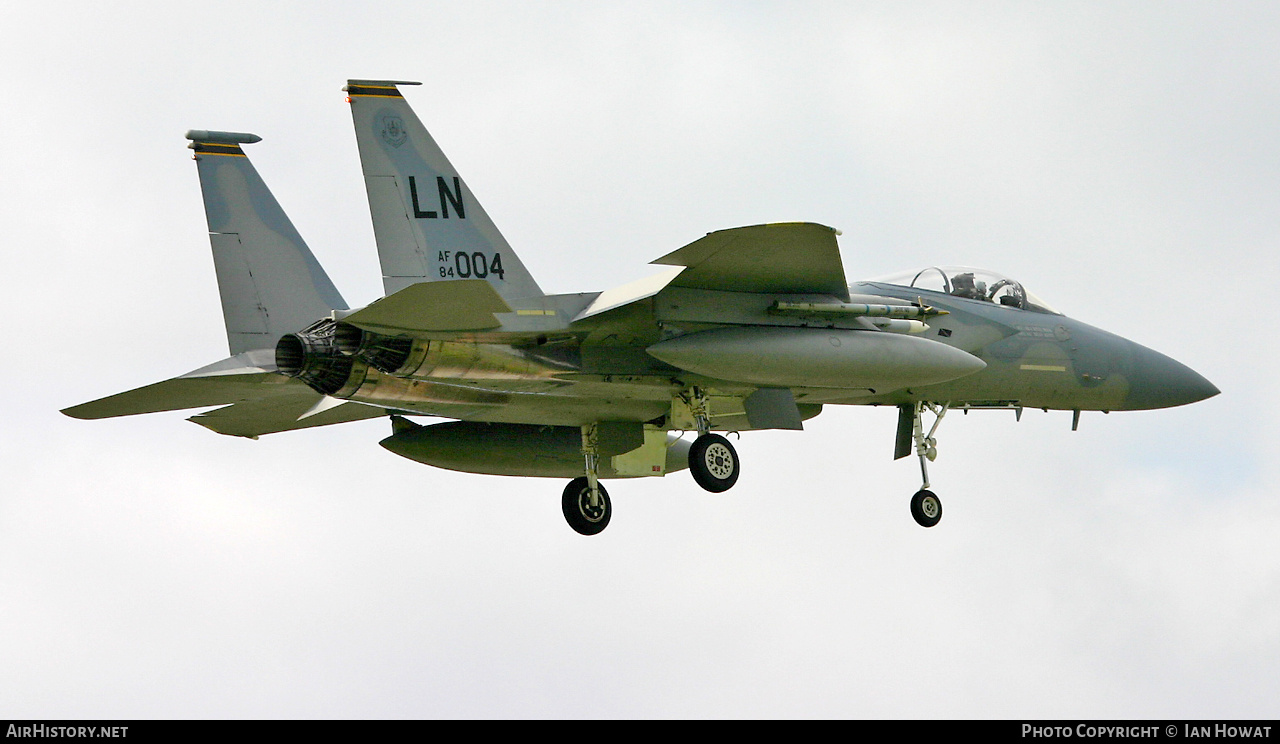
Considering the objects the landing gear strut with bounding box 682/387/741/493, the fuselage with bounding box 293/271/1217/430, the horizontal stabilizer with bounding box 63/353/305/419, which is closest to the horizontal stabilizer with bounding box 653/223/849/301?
the fuselage with bounding box 293/271/1217/430

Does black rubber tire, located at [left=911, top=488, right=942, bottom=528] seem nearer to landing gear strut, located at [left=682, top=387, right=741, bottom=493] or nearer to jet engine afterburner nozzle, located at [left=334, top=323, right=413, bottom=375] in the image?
landing gear strut, located at [left=682, top=387, right=741, bottom=493]

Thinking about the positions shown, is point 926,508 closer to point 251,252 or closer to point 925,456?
point 925,456

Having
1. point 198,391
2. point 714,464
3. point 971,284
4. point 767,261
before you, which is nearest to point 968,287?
point 971,284

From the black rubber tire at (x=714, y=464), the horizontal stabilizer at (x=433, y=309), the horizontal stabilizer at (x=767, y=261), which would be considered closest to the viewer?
the horizontal stabilizer at (x=433, y=309)

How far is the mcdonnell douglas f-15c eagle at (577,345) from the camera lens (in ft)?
48.1

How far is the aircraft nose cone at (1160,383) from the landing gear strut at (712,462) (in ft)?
18.6

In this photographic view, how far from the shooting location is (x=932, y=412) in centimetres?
1873

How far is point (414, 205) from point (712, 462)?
406 centimetres

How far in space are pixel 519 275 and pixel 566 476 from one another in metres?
3.67

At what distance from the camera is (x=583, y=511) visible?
18438 mm

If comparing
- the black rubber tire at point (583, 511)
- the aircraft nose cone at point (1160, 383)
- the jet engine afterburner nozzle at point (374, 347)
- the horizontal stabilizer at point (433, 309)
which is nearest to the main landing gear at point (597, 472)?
the black rubber tire at point (583, 511)

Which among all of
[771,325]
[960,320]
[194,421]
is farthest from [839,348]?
[194,421]

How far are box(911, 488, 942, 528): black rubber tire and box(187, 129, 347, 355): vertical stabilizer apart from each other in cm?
714

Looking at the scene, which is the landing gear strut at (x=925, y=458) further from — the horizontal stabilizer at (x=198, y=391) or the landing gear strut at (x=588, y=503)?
the horizontal stabilizer at (x=198, y=391)
